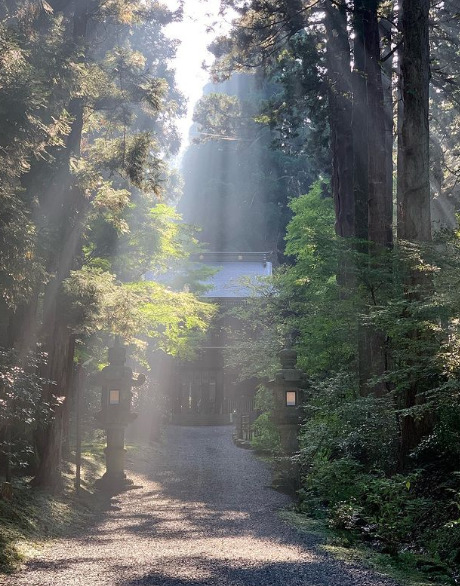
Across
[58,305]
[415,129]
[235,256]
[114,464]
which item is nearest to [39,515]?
[58,305]

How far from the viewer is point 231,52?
18.5 meters

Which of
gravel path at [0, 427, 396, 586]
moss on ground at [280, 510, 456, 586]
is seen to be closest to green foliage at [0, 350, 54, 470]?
gravel path at [0, 427, 396, 586]

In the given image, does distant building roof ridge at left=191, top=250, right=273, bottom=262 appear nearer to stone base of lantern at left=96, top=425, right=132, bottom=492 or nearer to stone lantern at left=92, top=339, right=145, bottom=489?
stone lantern at left=92, top=339, right=145, bottom=489

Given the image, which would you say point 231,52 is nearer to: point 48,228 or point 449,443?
point 48,228

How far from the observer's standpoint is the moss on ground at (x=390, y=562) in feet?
22.5

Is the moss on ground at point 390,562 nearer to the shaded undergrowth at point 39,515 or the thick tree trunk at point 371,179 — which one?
the shaded undergrowth at point 39,515

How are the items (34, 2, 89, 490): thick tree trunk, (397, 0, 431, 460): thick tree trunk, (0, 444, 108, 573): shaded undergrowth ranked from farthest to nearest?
(34, 2, 89, 490): thick tree trunk → (397, 0, 431, 460): thick tree trunk → (0, 444, 108, 573): shaded undergrowth

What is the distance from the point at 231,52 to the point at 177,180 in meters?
39.4

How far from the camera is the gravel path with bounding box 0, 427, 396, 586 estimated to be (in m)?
6.61

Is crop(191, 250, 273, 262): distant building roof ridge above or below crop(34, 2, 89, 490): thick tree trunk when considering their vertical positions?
above

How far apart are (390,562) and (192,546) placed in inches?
94.0

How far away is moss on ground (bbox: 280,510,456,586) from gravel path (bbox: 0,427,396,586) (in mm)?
215

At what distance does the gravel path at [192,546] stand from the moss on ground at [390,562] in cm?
21

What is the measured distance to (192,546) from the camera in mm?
8859
